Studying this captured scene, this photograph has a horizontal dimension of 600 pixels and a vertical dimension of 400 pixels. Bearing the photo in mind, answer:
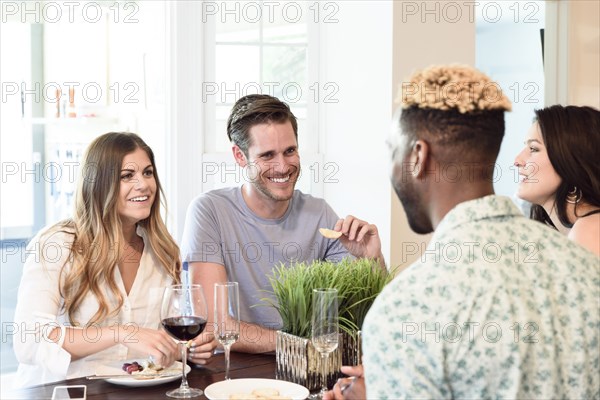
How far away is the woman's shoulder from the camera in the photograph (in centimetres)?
245

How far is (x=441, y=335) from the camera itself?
3.75 feet

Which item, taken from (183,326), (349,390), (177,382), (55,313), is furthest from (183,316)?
(55,313)

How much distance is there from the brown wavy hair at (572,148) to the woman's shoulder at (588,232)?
52mm

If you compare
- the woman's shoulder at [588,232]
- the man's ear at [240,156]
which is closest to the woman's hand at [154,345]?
the man's ear at [240,156]

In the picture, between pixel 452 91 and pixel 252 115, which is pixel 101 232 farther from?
pixel 452 91

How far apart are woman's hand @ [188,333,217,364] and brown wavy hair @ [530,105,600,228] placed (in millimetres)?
1226

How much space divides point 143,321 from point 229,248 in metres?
0.37

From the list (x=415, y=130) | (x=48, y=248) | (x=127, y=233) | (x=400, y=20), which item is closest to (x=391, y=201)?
(x=400, y=20)

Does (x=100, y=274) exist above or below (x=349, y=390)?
above

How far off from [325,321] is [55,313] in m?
0.95

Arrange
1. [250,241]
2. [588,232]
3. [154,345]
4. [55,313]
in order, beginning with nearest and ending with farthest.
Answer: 1. [154,345]
2. [55,313]
3. [588,232]
4. [250,241]

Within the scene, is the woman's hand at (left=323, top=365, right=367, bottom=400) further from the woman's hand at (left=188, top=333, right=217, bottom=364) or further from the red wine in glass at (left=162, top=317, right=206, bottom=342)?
the woman's hand at (left=188, top=333, right=217, bottom=364)

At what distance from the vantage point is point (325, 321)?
1846 mm

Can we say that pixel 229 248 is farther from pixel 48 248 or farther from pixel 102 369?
pixel 102 369
